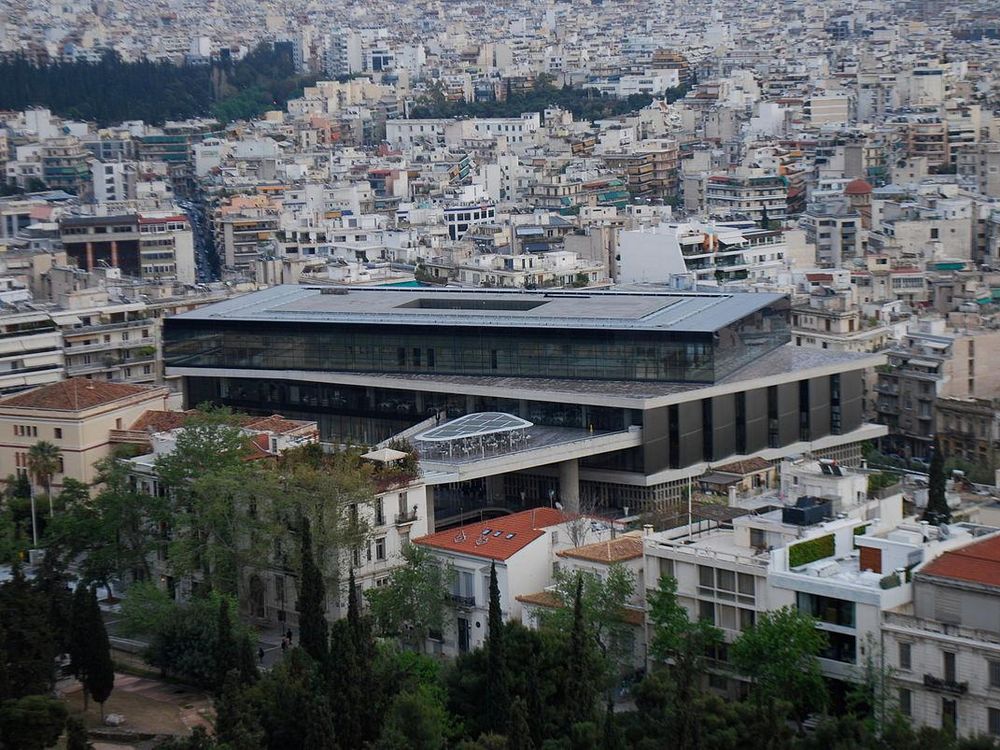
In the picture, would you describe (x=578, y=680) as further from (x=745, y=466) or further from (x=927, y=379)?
(x=927, y=379)

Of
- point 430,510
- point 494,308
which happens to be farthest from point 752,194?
point 430,510

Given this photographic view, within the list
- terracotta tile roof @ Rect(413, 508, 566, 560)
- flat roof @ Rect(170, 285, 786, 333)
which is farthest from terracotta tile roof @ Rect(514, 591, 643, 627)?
flat roof @ Rect(170, 285, 786, 333)

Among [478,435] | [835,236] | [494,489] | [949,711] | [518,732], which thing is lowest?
[494,489]

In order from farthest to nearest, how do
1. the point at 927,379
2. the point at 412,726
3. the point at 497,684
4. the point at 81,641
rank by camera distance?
the point at 927,379, the point at 81,641, the point at 497,684, the point at 412,726

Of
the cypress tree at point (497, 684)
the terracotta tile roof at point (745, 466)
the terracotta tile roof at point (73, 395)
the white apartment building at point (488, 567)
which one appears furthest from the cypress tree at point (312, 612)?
the terracotta tile roof at point (73, 395)

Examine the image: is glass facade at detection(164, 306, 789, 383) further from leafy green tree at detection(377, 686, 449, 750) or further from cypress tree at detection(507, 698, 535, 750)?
cypress tree at detection(507, 698, 535, 750)

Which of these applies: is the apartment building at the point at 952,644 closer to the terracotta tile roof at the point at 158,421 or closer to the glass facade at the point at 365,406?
the glass facade at the point at 365,406
